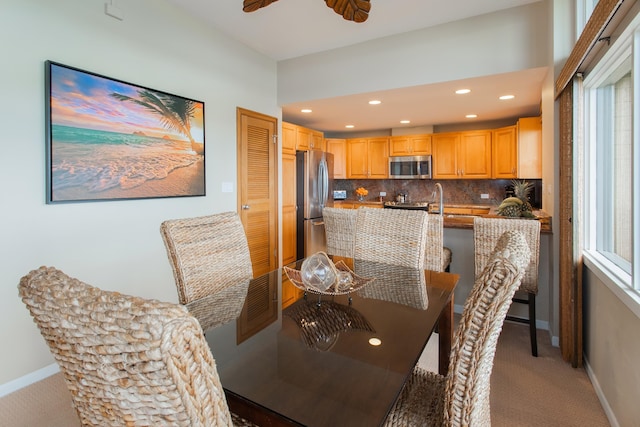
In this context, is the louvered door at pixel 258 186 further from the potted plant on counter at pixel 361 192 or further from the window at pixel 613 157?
the window at pixel 613 157

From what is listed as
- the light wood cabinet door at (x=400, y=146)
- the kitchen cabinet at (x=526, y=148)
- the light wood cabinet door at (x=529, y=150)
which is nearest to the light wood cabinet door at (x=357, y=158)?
the light wood cabinet door at (x=400, y=146)

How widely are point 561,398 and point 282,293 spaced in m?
1.75

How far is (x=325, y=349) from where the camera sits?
3.30 ft

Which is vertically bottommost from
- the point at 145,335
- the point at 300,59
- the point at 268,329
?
the point at 268,329

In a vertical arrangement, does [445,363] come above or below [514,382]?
above

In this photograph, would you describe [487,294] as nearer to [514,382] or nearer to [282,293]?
[282,293]

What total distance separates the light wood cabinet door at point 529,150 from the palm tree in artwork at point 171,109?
4.02 metres

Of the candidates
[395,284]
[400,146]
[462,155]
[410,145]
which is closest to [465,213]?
[462,155]

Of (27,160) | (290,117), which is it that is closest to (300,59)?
(290,117)

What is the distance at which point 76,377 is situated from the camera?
620 millimetres

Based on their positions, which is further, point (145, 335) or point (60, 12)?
point (60, 12)

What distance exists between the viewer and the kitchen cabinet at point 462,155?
526 cm

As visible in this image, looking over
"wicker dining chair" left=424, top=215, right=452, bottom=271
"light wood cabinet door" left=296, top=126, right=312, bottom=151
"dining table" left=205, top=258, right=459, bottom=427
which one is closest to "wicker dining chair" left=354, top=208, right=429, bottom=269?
"dining table" left=205, top=258, right=459, bottom=427

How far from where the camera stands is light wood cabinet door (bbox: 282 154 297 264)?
455cm
